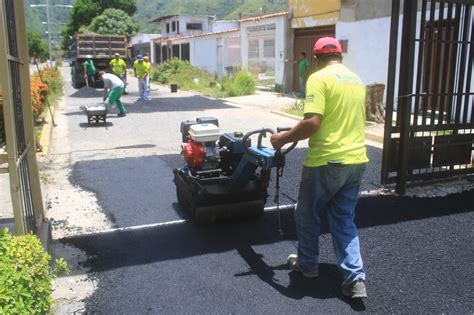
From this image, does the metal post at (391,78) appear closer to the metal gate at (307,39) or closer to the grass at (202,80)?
the metal gate at (307,39)

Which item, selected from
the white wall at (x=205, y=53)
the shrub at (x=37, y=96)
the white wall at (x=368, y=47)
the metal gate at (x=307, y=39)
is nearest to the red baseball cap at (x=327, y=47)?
the shrub at (x=37, y=96)

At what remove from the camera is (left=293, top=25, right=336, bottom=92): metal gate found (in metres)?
18.4

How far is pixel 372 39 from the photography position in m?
15.0

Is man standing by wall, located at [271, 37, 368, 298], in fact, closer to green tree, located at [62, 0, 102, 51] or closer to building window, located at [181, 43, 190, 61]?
building window, located at [181, 43, 190, 61]

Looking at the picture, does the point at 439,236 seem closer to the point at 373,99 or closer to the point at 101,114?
the point at 373,99

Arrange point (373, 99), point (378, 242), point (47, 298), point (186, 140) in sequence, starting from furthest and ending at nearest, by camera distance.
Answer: point (373, 99)
point (186, 140)
point (378, 242)
point (47, 298)

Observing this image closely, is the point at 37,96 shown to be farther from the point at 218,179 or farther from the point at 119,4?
the point at 119,4

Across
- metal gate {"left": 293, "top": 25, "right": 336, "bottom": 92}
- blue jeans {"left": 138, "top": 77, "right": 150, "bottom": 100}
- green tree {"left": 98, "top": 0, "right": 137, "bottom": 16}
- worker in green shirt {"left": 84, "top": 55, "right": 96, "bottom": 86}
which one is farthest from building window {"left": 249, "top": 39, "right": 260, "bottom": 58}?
green tree {"left": 98, "top": 0, "right": 137, "bottom": 16}

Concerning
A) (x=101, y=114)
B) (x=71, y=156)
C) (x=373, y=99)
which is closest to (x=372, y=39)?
(x=373, y=99)

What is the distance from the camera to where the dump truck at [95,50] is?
79.2 feet

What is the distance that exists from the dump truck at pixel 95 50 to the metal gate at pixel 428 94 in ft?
65.1

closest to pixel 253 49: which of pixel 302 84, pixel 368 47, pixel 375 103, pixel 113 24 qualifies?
pixel 302 84

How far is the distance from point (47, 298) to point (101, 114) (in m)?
9.81

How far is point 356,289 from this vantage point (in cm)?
360
